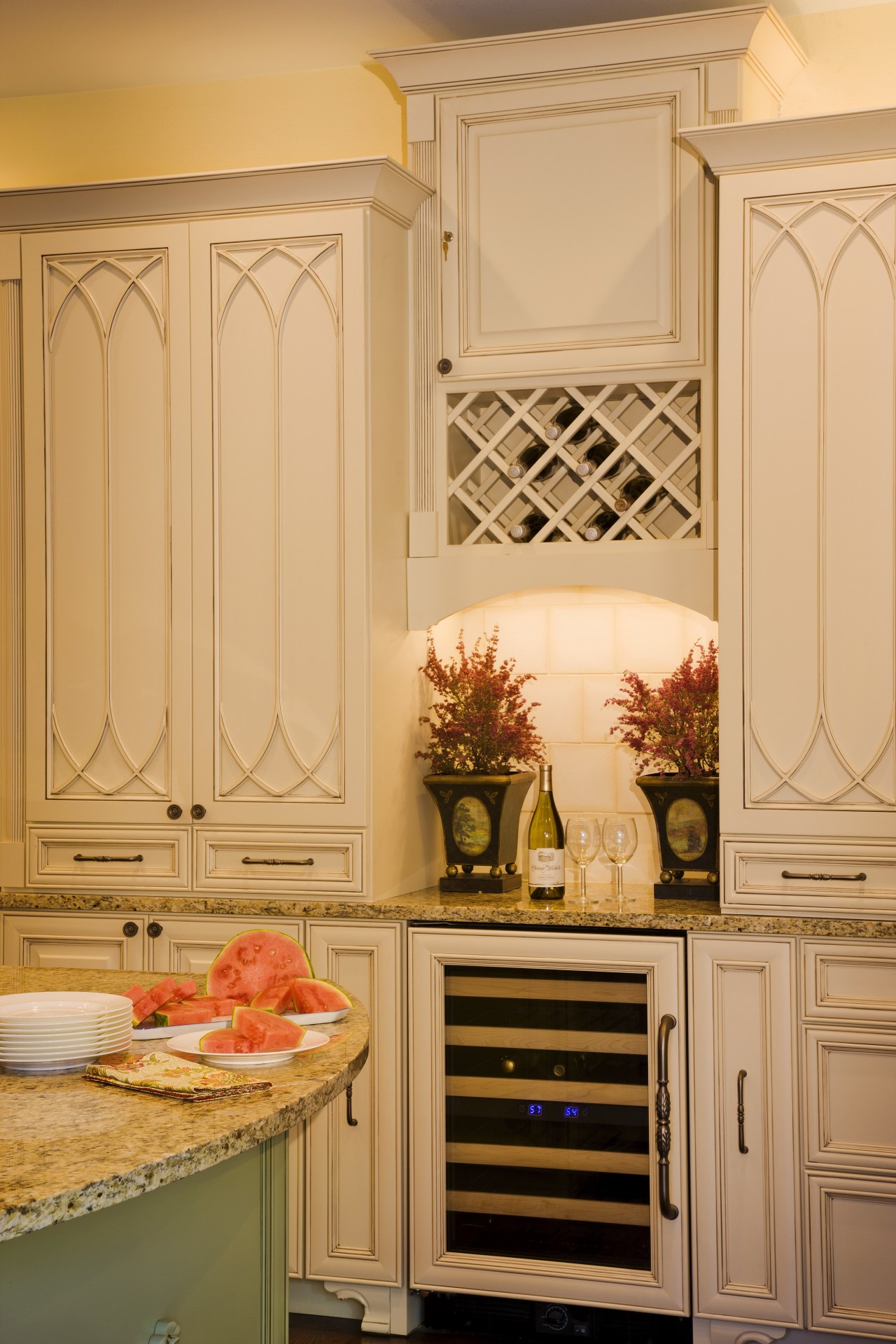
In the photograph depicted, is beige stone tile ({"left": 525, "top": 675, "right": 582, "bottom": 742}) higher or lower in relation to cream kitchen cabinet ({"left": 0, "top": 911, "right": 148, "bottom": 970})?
higher

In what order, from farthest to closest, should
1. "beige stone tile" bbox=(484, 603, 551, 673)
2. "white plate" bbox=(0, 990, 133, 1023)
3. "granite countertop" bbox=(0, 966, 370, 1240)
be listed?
"beige stone tile" bbox=(484, 603, 551, 673)
"white plate" bbox=(0, 990, 133, 1023)
"granite countertop" bbox=(0, 966, 370, 1240)

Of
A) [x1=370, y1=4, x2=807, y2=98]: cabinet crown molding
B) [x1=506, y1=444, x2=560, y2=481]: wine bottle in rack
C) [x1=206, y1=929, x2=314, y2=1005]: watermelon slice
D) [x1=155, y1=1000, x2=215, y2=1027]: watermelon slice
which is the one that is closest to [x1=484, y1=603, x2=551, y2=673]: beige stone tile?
[x1=506, y1=444, x2=560, y2=481]: wine bottle in rack

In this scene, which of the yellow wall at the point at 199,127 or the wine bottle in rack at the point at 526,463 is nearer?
the wine bottle in rack at the point at 526,463

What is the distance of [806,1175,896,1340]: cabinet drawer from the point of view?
2.97m

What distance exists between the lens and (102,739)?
3.49 meters

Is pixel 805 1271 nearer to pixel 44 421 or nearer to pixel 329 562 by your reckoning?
pixel 329 562

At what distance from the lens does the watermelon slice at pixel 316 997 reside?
201 cm

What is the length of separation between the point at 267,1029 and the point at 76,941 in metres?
1.82

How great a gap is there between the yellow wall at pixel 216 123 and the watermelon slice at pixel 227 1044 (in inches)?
107

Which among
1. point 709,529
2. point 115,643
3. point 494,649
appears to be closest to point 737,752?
point 709,529

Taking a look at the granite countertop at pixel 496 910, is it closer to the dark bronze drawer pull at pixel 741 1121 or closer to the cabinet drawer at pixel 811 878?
the cabinet drawer at pixel 811 878

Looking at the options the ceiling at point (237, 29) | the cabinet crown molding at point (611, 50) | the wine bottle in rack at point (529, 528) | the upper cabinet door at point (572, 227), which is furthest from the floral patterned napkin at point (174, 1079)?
the ceiling at point (237, 29)

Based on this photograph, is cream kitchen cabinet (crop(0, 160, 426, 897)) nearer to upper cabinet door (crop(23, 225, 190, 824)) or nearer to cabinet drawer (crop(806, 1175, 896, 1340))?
upper cabinet door (crop(23, 225, 190, 824))

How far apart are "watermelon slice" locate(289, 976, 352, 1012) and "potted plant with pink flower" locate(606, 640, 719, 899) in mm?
1474
